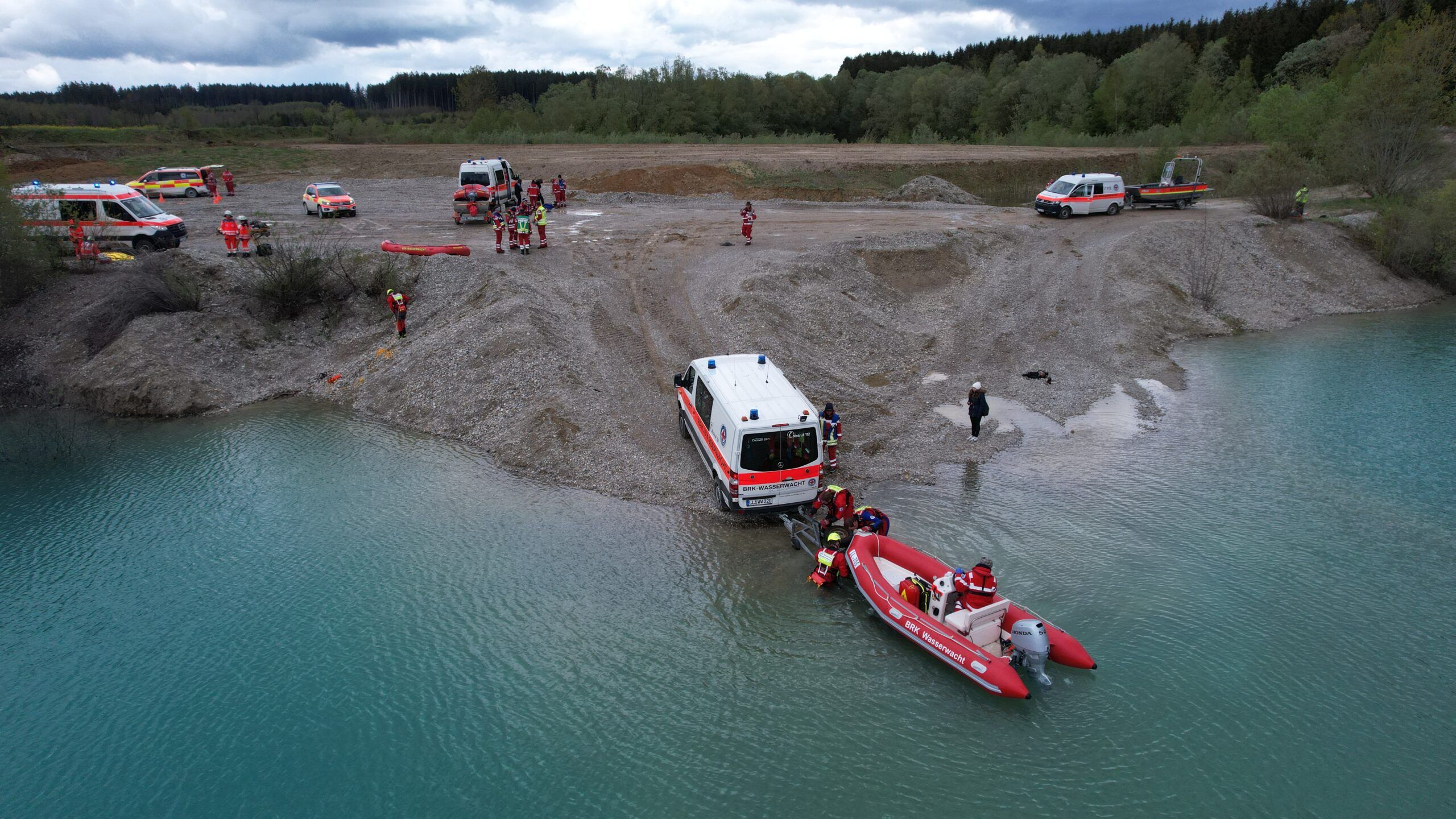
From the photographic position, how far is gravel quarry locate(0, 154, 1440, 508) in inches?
793

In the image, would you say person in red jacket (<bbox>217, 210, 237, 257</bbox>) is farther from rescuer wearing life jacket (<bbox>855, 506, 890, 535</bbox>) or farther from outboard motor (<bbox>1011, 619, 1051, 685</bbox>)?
outboard motor (<bbox>1011, 619, 1051, 685</bbox>)

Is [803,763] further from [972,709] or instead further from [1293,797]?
[1293,797]

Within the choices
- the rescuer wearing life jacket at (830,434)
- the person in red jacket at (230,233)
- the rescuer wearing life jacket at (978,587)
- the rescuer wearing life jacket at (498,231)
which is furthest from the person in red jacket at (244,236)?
the rescuer wearing life jacket at (978,587)

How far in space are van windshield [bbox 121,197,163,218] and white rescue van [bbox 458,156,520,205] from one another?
432 inches

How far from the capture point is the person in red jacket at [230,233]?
2697 centimetres

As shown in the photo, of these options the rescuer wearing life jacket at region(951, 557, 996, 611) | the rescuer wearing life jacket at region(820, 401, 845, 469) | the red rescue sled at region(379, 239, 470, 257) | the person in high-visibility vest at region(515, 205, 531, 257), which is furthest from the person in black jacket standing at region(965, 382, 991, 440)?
the red rescue sled at region(379, 239, 470, 257)

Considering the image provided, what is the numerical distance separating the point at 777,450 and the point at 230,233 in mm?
22552

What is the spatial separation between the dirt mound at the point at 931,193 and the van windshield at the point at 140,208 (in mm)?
32445

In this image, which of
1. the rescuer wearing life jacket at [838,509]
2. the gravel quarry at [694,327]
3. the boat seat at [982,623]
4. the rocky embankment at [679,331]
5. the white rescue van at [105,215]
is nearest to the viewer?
the boat seat at [982,623]

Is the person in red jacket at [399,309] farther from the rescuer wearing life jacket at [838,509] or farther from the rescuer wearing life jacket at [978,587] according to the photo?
the rescuer wearing life jacket at [978,587]

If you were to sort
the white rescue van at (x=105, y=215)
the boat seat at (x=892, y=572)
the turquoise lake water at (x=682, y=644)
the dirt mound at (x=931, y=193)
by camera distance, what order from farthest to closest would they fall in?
1. the dirt mound at (x=931, y=193)
2. the white rescue van at (x=105, y=215)
3. the boat seat at (x=892, y=572)
4. the turquoise lake water at (x=682, y=644)

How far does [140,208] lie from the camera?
28.3 m

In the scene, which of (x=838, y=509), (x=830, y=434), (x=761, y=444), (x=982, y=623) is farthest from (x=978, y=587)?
(x=830, y=434)

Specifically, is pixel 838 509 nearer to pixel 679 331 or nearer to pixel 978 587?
pixel 978 587
